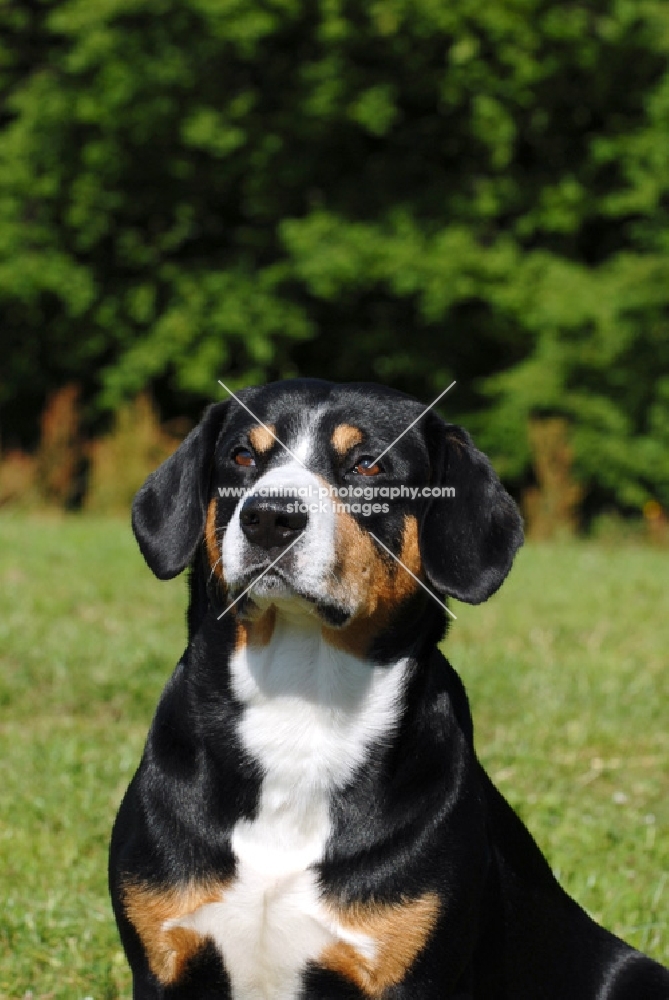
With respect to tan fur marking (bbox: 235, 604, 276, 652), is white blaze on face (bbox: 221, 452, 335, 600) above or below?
above

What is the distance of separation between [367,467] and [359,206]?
1397 cm

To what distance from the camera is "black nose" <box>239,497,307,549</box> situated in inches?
109

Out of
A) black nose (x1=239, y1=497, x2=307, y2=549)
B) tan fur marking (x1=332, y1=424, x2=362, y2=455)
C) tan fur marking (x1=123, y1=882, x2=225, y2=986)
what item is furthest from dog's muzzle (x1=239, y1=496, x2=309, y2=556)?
tan fur marking (x1=123, y1=882, x2=225, y2=986)

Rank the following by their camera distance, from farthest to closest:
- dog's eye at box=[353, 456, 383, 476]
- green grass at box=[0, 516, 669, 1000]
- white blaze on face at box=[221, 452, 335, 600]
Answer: green grass at box=[0, 516, 669, 1000] → dog's eye at box=[353, 456, 383, 476] → white blaze on face at box=[221, 452, 335, 600]

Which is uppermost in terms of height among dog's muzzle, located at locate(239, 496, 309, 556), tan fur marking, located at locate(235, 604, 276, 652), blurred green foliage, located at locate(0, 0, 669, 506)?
dog's muzzle, located at locate(239, 496, 309, 556)

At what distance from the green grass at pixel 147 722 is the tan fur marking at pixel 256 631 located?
119 cm

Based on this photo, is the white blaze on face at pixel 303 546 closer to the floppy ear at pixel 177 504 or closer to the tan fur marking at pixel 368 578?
the tan fur marking at pixel 368 578

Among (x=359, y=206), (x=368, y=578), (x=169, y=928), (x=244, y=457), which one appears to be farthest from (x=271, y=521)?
(x=359, y=206)

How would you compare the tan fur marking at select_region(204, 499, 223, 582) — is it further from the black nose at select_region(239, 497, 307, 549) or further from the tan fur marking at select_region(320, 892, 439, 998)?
the tan fur marking at select_region(320, 892, 439, 998)

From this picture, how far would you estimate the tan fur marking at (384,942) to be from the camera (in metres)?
2.70

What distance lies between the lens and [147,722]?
575cm

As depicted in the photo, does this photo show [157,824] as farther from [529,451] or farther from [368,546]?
[529,451]

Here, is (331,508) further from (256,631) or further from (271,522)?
(256,631)

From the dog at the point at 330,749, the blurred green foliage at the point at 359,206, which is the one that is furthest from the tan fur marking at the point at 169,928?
the blurred green foliage at the point at 359,206
